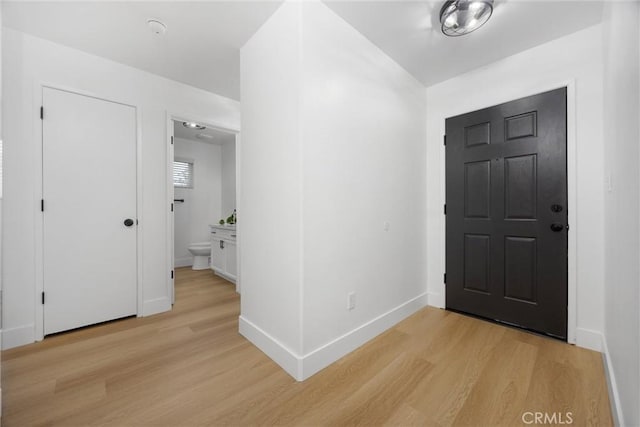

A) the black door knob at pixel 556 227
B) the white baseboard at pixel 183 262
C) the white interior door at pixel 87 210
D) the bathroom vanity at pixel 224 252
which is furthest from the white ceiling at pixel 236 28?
the white baseboard at pixel 183 262

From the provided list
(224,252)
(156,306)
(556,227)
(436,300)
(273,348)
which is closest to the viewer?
(273,348)

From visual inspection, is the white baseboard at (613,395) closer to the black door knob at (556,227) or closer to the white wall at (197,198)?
the black door knob at (556,227)

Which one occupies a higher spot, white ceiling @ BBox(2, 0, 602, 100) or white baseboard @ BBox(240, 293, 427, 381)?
white ceiling @ BBox(2, 0, 602, 100)

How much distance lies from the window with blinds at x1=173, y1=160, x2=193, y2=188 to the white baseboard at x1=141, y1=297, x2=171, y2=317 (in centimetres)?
281

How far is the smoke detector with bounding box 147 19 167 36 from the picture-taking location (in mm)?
1906

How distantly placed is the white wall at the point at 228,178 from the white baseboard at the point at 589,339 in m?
4.90

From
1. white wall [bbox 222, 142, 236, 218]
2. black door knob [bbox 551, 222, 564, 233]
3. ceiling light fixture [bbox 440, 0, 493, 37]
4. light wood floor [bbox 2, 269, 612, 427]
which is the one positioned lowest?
light wood floor [bbox 2, 269, 612, 427]

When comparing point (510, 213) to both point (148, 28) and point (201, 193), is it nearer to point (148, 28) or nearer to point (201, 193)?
point (148, 28)

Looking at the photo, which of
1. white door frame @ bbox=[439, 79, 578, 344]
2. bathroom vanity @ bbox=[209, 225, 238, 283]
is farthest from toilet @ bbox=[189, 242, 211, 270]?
white door frame @ bbox=[439, 79, 578, 344]

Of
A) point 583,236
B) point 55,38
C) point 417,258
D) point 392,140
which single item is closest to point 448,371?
point 417,258

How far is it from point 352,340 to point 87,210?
2.53 m

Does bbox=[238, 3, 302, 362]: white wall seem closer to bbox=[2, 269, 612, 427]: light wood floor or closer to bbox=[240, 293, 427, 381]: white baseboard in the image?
bbox=[240, 293, 427, 381]: white baseboard

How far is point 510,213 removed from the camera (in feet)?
7.57

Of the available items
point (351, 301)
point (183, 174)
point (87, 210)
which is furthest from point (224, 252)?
A: point (351, 301)
